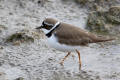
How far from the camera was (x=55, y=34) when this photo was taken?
6.02 metres

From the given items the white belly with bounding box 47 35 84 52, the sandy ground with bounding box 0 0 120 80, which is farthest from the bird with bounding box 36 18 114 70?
the sandy ground with bounding box 0 0 120 80

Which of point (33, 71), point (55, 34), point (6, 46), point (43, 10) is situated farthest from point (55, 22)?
point (43, 10)

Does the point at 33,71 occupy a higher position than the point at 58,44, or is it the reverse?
the point at 58,44

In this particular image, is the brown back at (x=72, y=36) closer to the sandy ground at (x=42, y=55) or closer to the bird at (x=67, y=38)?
the bird at (x=67, y=38)

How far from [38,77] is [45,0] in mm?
3736

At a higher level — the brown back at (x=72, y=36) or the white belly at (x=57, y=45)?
the brown back at (x=72, y=36)

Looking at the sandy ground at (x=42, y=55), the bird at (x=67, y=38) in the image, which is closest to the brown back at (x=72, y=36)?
the bird at (x=67, y=38)

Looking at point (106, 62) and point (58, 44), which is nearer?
point (58, 44)

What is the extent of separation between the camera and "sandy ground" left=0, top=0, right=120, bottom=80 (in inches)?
234

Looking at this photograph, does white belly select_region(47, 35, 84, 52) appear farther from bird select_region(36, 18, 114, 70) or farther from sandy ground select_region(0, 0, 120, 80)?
sandy ground select_region(0, 0, 120, 80)

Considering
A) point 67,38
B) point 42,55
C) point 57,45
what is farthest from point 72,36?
point 42,55

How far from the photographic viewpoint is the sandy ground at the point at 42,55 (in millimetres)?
5953

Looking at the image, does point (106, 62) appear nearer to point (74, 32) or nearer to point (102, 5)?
point (74, 32)

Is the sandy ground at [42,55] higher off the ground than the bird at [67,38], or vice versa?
the bird at [67,38]
